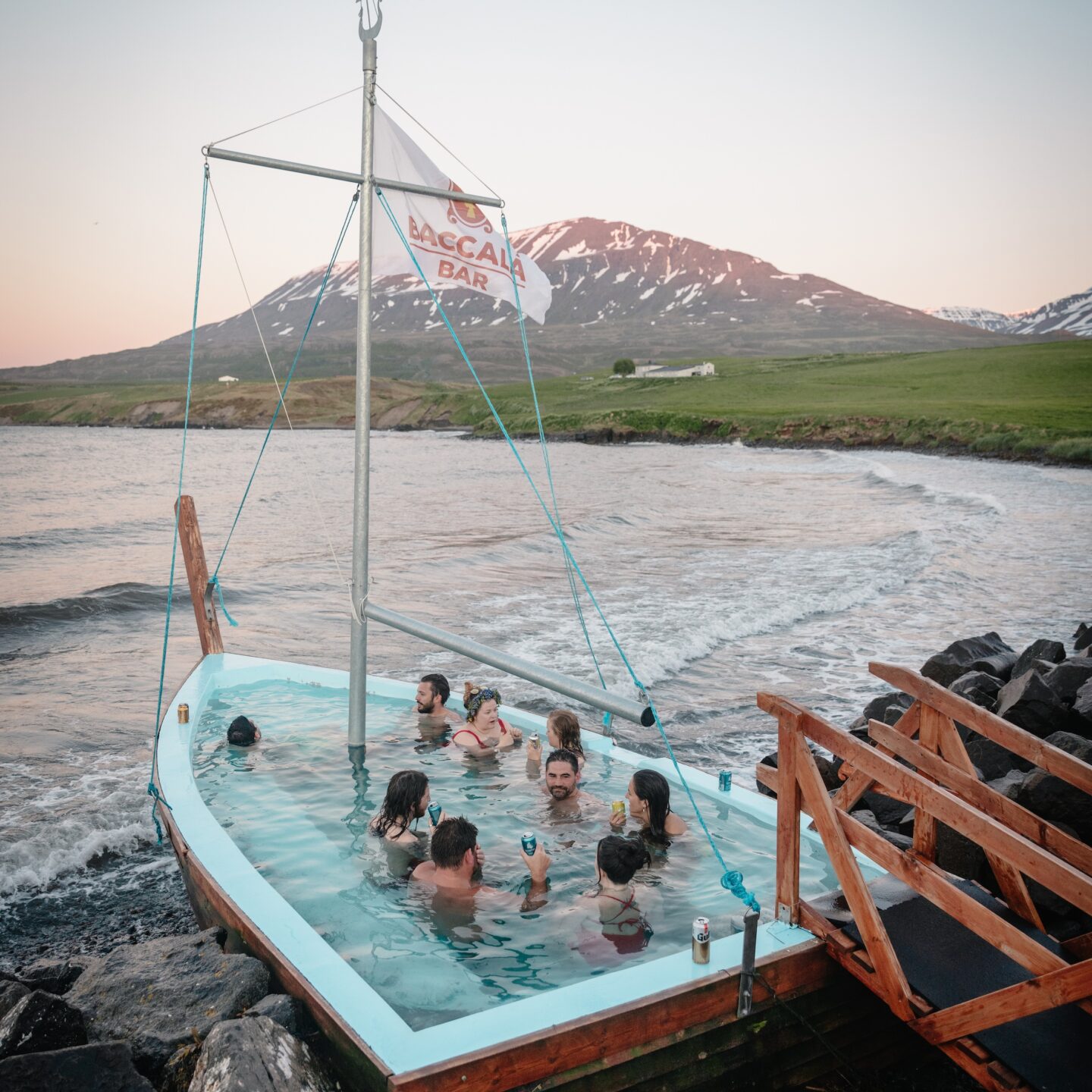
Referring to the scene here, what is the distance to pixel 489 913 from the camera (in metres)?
5.80

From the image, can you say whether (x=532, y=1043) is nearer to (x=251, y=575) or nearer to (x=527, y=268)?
(x=527, y=268)

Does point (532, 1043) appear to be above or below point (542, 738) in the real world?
above

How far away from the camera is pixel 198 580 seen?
11.4m

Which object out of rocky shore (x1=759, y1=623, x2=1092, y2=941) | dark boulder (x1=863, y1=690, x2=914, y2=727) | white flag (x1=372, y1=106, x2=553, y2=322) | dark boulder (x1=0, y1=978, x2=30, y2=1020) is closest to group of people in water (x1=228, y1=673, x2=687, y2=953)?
rocky shore (x1=759, y1=623, x2=1092, y2=941)

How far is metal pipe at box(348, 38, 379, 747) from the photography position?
7359mm

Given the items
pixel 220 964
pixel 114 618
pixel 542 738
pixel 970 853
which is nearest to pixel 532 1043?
Result: pixel 220 964

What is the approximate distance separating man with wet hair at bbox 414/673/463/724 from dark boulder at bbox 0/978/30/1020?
498 centimetres

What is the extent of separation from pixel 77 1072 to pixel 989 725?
4771 mm

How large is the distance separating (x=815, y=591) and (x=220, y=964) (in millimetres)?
15781

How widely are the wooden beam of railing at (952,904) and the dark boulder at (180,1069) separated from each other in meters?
3.06

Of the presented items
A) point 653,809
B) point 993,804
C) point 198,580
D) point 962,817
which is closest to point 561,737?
Result: point 653,809

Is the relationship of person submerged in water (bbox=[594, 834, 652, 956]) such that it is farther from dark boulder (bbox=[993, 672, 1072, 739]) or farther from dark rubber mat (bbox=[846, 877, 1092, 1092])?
dark boulder (bbox=[993, 672, 1072, 739])

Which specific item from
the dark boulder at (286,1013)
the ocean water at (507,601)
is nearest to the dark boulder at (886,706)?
the ocean water at (507,601)

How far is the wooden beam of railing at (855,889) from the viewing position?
4285mm
